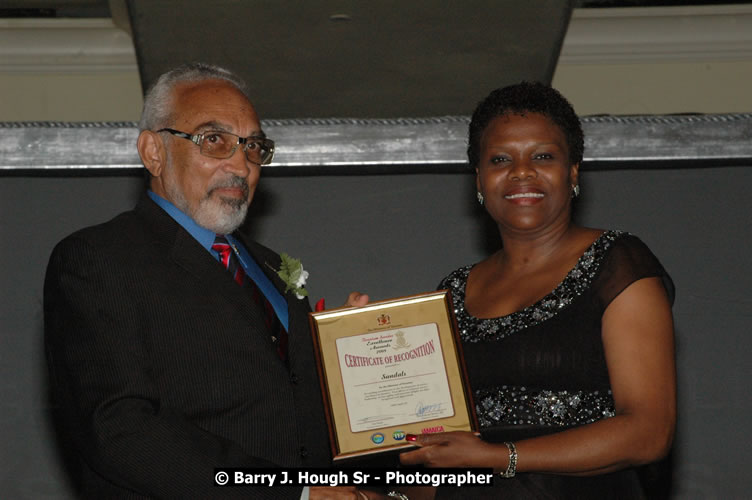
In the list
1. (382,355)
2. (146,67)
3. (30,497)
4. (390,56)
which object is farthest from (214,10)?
(382,355)

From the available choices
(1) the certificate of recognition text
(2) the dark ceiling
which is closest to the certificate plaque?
(1) the certificate of recognition text

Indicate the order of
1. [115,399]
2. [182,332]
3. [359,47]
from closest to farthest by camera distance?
1. [115,399]
2. [182,332]
3. [359,47]

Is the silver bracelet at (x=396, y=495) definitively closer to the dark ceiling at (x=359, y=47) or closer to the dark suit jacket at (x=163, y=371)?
the dark suit jacket at (x=163, y=371)

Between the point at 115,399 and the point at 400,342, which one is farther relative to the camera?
the point at 400,342

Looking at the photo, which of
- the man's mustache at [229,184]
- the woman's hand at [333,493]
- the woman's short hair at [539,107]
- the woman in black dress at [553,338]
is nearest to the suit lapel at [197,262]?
the man's mustache at [229,184]

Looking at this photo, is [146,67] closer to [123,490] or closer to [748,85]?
[123,490]

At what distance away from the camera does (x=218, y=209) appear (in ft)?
8.51

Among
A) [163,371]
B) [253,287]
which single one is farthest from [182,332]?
[253,287]

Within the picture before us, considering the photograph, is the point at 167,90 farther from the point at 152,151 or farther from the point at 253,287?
the point at 253,287

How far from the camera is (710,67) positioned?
645cm

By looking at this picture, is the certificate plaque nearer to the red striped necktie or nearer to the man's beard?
the red striped necktie

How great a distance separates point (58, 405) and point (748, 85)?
17.5 ft

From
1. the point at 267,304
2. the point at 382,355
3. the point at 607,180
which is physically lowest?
the point at 382,355

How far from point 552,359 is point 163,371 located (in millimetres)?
957
